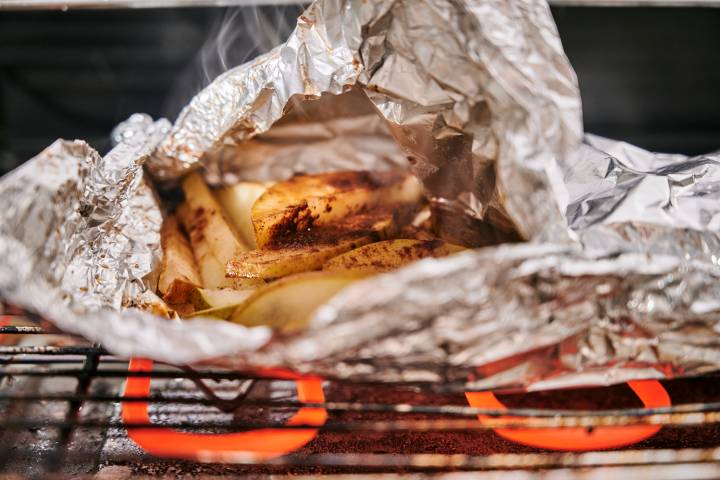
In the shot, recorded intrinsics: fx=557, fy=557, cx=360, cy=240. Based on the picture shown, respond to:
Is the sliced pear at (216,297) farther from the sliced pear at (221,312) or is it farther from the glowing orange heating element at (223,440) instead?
the glowing orange heating element at (223,440)

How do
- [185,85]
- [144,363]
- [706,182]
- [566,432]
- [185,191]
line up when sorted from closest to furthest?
1. [566,432]
2. [144,363]
3. [706,182]
4. [185,191]
5. [185,85]

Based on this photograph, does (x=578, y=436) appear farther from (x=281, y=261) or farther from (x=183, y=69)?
(x=183, y=69)

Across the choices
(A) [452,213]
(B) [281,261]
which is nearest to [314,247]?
(B) [281,261]

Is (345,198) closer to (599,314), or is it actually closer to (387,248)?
(387,248)

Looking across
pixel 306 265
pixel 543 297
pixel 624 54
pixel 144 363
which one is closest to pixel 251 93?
pixel 306 265

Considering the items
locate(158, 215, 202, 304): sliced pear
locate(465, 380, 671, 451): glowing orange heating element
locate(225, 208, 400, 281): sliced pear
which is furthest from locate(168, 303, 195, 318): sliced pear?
locate(465, 380, 671, 451): glowing orange heating element

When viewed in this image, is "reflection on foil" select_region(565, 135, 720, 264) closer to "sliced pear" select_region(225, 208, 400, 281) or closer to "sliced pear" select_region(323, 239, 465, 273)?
"sliced pear" select_region(323, 239, 465, 273)
